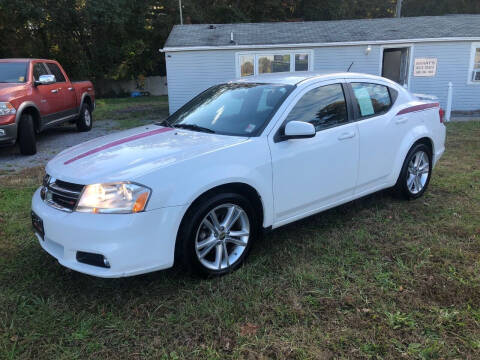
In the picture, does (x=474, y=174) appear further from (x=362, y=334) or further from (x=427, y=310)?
(x=362, y=334)

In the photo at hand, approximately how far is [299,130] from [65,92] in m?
7.88

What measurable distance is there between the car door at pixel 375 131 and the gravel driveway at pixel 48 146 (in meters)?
5.74

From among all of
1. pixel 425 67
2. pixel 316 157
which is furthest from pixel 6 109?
pixel 425 67

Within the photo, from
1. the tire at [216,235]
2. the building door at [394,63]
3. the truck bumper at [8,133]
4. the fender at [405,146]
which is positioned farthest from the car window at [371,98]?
the building door at [394,63]

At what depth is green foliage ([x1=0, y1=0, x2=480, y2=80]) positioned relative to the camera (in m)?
25.5

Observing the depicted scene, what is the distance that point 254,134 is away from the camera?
3.31 meters

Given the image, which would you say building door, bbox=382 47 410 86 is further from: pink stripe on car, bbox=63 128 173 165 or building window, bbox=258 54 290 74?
pink stripe on car, bbox=63 128 173 165

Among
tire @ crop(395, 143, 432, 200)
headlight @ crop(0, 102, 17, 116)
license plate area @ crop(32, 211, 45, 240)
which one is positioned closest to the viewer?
license plate area @ crop(32, 211, 45, 240)

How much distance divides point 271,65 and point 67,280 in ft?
42.0

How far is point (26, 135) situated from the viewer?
300 inches

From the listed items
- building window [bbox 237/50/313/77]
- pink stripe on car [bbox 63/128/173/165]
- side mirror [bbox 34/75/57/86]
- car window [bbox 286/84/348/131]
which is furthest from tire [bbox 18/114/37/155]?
building window [bbox 237/50/313/77]

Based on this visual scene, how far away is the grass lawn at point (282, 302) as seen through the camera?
8.04 feet

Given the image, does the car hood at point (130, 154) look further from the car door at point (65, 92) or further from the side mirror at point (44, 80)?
the car door at point (65, 92)

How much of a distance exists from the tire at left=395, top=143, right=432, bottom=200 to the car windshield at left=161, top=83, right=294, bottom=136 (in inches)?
75.3
